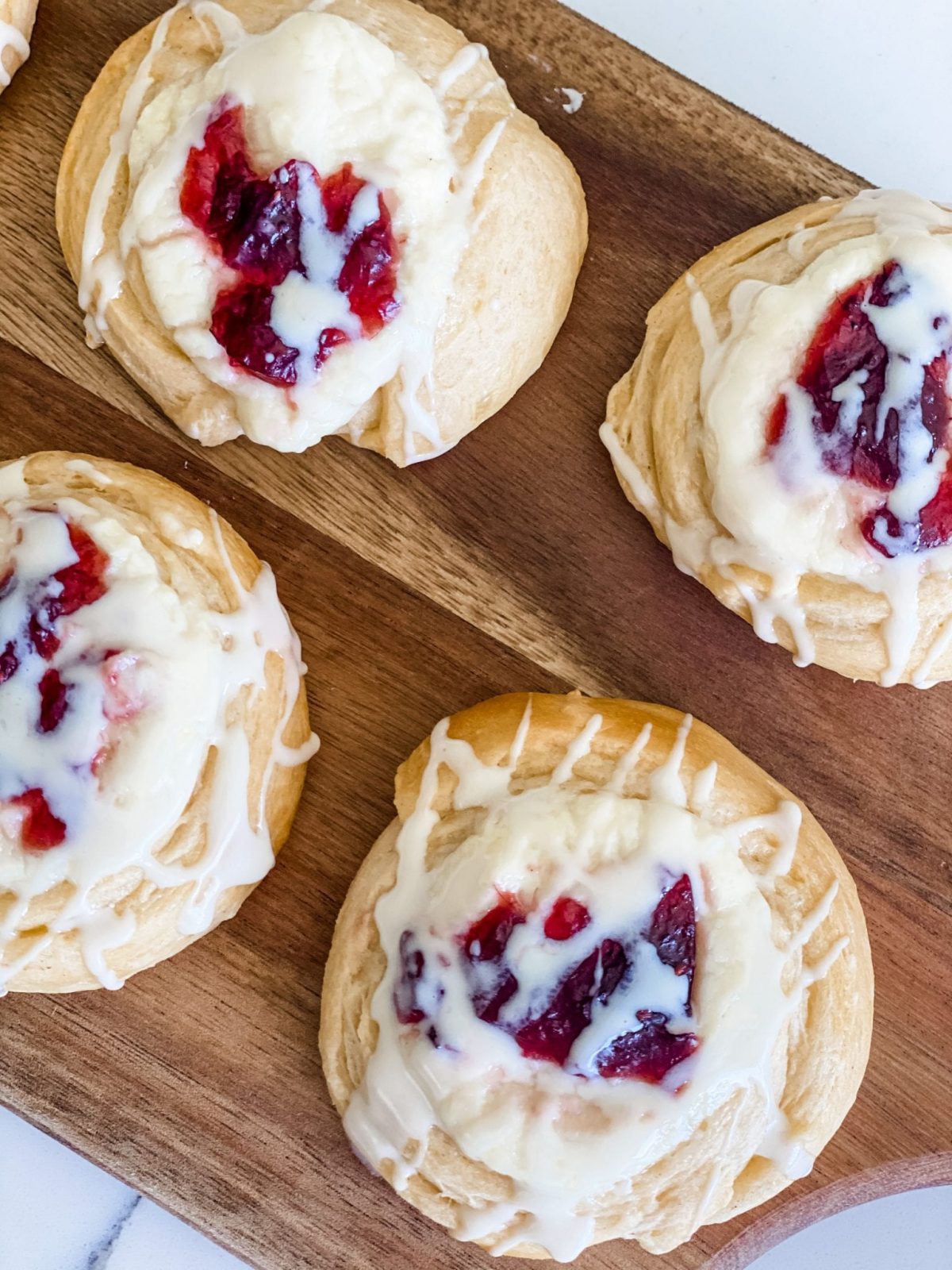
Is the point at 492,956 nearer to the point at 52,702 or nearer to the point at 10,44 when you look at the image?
the point at 52,702

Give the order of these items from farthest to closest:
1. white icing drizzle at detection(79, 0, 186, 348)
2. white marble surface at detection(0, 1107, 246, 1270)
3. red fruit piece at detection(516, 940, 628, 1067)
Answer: white marble surface at detection(0, 1107, 246, 1270) < white icing drizzle at detection(79, 0, 186, 348) < red fruit piece at detection(516, 940, 628, 1067)

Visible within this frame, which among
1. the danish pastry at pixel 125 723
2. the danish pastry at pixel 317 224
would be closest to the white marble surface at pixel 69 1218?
the danish pastry at pixel 125 723

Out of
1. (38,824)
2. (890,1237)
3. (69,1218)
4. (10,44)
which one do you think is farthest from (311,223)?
(890,1237)

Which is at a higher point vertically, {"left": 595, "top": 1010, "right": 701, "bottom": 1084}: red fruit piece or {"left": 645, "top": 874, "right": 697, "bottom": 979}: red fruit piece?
{"left": 645, "top": 874, "right": 697, "bottom": 979}: red fruit piece

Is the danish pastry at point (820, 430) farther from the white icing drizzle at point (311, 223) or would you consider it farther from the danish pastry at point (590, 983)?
the white icing drizzle at point (311, 223)

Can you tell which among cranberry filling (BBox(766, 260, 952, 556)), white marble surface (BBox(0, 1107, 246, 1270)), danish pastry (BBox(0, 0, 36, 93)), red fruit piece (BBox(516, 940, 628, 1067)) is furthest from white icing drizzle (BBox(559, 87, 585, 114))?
white marble surface (BBox(0, 1107, 246, 1270))

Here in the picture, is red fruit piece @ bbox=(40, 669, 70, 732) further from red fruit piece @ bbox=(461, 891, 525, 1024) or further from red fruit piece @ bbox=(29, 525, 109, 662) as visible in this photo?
red fruit piece @ bbox=(461, 891, 525, 1024)

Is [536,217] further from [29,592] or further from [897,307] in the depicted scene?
[29,592]
